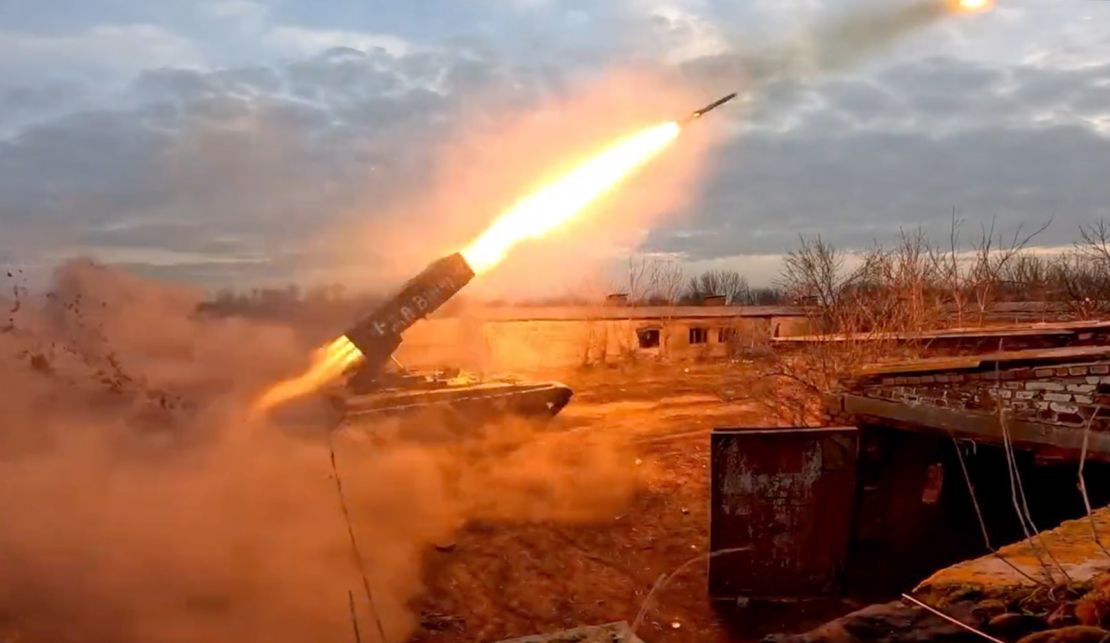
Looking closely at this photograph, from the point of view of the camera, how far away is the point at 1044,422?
7426 mm

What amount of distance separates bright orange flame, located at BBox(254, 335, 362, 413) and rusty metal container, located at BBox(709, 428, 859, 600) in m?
7.67

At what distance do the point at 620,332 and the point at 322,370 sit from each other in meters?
20.5

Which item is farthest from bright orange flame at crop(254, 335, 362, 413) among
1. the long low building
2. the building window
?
the building window

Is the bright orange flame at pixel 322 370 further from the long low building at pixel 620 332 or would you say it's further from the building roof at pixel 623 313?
the building roof at pixel 623 313

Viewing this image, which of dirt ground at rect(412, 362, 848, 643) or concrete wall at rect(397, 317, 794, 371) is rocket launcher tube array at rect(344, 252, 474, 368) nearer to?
dirt ground at rect(412, 362, 848, 643)

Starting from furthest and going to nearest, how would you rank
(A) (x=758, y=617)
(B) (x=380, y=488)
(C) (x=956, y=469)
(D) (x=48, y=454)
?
(B) (x=380, y=488)
(D) (x=48, y=454)
(C) (x=956, y=469)
(A) (x=758, y=617)

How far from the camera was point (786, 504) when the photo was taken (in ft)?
29.0

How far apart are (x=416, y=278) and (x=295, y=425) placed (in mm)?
3131

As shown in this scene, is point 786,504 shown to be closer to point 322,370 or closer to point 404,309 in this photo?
point 404,309

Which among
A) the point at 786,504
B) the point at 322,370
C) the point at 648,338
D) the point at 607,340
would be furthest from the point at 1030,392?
the point at 648,338

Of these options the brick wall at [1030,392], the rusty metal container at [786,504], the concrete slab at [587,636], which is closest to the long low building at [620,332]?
the rusty metal container at [786,504]

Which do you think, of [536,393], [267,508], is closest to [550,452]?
[536,393]

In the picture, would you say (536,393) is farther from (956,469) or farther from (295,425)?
(956,469)

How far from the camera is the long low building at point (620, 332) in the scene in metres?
31.7
